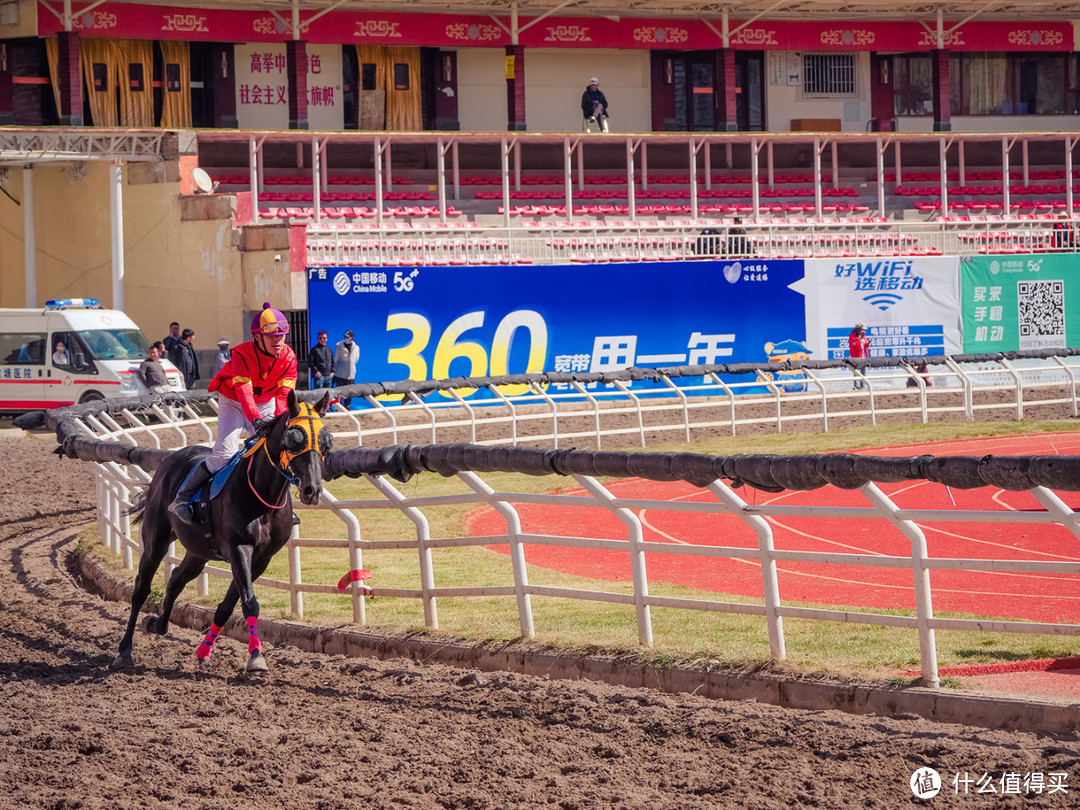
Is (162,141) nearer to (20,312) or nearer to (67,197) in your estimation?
(67,197)

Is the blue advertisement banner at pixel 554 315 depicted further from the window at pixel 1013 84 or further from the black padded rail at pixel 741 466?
the window at pixel 1013 84

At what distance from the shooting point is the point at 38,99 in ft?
116

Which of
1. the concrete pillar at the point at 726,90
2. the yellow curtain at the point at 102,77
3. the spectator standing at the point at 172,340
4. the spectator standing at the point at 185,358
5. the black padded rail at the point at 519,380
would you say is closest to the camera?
the black padded rail at the point at 519,380

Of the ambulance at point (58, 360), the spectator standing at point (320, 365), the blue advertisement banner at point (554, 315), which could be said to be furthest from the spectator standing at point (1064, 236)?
the ambulance at point (58, 360)

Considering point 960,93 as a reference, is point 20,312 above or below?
below

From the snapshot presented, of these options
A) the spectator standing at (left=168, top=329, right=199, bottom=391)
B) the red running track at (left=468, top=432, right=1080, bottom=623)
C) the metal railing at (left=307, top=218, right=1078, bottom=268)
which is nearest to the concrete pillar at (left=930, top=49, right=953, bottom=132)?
the metal railing at (left=307, top=218, right=1078, bottom=268)

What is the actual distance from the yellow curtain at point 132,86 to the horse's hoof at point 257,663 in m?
31.8

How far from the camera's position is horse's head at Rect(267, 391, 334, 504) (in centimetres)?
749

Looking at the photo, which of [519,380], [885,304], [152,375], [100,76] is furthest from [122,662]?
[100,76]

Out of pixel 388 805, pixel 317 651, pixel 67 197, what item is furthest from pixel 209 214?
pixel 388 805

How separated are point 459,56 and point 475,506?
27.1 metres

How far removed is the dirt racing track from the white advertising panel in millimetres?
32092

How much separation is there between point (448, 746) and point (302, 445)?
2.16 metres

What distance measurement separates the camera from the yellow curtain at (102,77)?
36.0 meters
